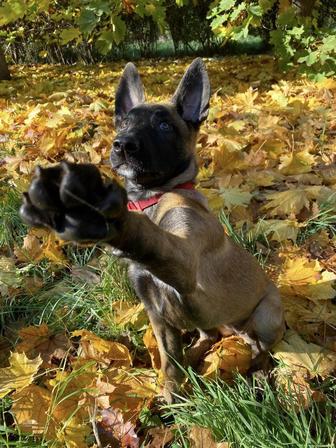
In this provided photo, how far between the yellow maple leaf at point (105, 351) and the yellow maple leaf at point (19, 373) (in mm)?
262

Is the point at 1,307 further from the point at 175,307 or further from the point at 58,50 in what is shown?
the point at 58,50

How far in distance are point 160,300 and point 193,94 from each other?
114 centimetres

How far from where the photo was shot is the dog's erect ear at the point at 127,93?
2.58 m

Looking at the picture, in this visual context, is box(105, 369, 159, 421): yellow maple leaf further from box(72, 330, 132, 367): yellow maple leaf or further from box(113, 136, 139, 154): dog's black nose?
box(113, 136, 139, 154): dog's black nose

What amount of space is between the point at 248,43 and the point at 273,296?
12.5m

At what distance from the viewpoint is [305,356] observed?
2.11 meters

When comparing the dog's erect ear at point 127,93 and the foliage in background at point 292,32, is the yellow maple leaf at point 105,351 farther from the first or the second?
the foliage in background at point 292,32

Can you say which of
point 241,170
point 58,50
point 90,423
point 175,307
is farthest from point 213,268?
point 58,50

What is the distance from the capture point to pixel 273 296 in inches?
91.8

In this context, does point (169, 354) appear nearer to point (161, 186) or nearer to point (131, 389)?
point (131, 389)

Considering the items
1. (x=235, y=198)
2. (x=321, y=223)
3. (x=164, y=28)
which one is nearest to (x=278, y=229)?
(x=321, y=223)

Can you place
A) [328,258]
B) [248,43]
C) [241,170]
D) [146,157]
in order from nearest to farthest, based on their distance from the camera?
[146,157]
[328,258]
[241,170]
[248,43]

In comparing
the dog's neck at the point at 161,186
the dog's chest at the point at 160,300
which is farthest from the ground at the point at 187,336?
the dog's neck at the point at 161,186

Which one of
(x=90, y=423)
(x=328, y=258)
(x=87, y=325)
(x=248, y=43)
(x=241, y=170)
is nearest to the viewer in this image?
(x=90, y=423)
